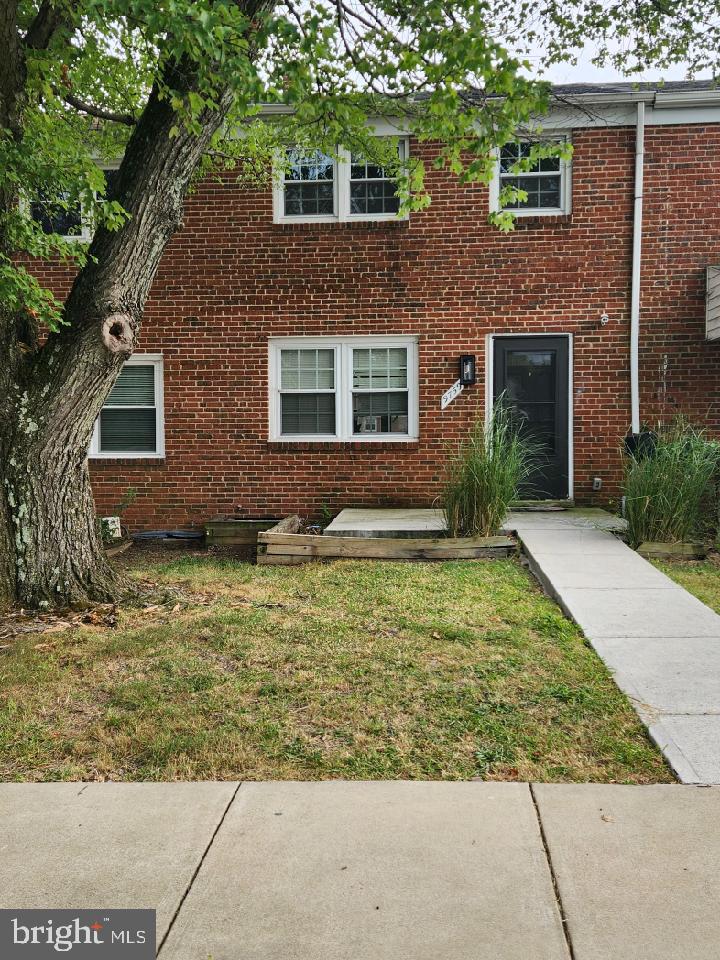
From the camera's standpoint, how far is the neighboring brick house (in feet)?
33.9

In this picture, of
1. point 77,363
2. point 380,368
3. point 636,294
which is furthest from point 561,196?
point 77,363

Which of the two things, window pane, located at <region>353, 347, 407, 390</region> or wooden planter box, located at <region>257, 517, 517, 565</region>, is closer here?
wooden planter box, located at <region>257, 517, 517, 565</region>

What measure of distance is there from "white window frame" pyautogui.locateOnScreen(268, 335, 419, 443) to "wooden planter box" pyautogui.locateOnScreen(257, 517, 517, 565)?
245cm

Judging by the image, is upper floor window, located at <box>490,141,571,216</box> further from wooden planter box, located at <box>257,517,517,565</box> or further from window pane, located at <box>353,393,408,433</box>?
wooden planter box, located at <box>257,517,517,565</box>

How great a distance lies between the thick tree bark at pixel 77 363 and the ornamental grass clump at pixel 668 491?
5.37 metres

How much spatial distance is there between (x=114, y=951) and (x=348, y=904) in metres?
0.68

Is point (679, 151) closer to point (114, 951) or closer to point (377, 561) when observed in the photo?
point (377, 561)

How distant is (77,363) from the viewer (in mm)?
5965

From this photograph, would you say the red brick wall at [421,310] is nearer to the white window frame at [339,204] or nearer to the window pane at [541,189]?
the white window frame at [339,204]

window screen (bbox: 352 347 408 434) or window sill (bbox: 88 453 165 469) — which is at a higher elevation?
window screen (bbox: 352 347 408 434)

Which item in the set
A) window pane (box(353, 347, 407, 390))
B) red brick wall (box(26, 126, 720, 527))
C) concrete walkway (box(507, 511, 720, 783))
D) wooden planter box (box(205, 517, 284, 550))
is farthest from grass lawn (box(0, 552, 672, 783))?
window pane (box(353, 347, 407, 390))

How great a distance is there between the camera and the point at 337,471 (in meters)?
10.8

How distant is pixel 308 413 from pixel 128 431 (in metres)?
2.58

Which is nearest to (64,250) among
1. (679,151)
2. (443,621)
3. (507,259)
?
(443,621)
